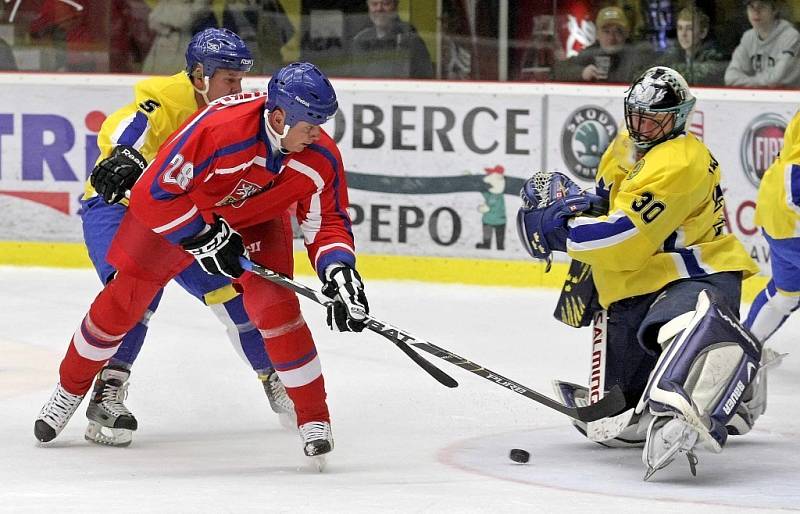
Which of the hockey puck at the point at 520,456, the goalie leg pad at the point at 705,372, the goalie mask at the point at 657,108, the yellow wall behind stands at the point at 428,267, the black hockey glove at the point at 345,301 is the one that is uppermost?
the goalie mask at the point at 657,108

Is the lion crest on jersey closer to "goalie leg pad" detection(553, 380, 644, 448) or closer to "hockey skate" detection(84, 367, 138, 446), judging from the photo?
"hockey skate" detection(84, 367, 138, 446)

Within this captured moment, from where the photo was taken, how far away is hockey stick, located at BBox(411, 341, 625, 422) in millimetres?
3805

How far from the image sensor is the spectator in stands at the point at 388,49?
7.05m

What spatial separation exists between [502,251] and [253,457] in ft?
9.83

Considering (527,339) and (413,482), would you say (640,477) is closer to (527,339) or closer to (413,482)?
(413,482)

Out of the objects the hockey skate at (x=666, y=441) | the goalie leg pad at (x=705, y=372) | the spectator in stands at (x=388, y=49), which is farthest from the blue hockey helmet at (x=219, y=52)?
the spectator in stands at (x=388, y=49)

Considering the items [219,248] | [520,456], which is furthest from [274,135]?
[520,456]

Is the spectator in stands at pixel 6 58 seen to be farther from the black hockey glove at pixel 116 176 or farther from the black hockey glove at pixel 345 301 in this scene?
the black hockey glove at pixel 345 301

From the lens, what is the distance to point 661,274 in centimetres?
384

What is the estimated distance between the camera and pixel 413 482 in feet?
11.6

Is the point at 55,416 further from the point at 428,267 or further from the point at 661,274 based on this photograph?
the point at 428,267

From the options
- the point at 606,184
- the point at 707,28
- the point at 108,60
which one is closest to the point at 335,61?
the point at 108,60

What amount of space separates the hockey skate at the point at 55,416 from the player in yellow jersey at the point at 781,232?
86.2 inches

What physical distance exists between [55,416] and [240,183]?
31.2 inches
